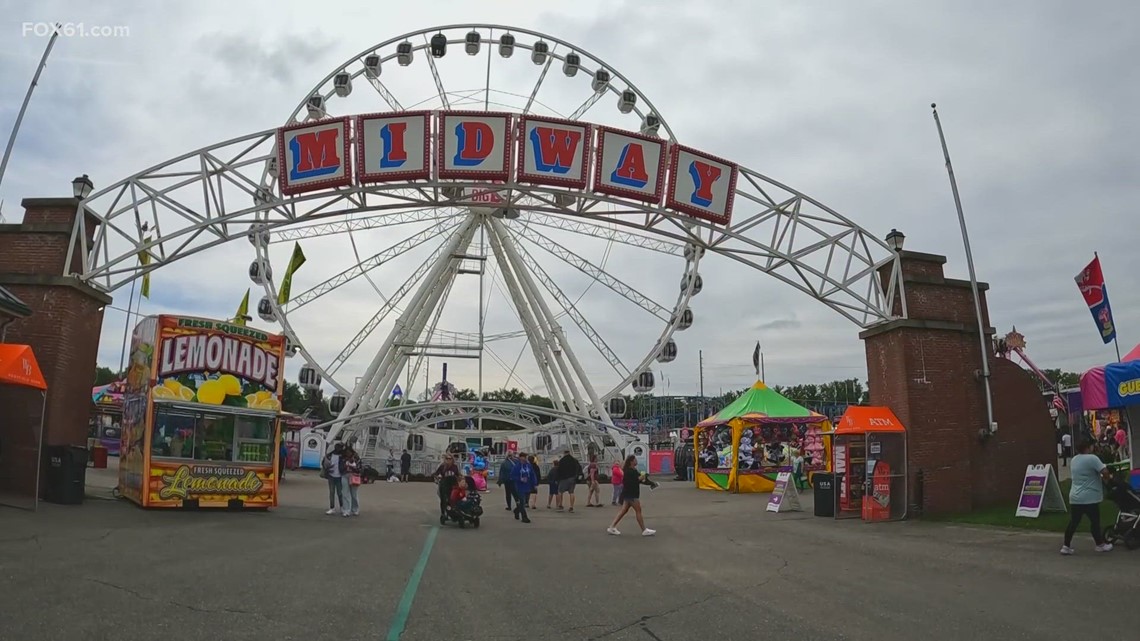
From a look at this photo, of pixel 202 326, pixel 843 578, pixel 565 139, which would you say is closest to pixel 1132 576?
pixel 843 578

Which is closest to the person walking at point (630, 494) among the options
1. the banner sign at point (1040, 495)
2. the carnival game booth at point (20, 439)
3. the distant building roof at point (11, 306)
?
the banner sign at point (1040, 495)

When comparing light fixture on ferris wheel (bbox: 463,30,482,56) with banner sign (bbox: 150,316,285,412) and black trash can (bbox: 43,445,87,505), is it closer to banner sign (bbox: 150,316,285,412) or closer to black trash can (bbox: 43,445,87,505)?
banner sign (bbox: 150,316,285,412)

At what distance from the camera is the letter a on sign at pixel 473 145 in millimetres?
15664

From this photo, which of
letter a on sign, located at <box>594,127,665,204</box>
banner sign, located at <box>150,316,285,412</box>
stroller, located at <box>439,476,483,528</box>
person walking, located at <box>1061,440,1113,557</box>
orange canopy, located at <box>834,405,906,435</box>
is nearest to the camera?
person walking, located at <box>1061,440,1113,557</box>

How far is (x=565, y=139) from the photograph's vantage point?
630 inches

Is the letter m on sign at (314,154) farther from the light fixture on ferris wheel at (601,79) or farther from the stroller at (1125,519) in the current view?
the stroller at (1125,519)

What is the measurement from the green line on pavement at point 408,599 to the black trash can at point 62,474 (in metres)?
7.31

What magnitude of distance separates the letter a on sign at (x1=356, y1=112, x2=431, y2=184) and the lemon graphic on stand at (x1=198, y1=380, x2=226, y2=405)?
4955 millimetres

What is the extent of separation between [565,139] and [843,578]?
1016 cm

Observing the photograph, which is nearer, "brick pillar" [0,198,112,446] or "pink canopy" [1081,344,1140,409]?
"pink canopy" [1081,344,1140,409]

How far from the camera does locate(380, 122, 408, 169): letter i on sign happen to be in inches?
614

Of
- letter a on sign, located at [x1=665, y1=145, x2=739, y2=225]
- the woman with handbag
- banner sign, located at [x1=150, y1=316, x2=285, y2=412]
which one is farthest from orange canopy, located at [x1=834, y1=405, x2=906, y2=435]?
banner sign, located at [x1=150, y1=316, x2=285, y2=412]

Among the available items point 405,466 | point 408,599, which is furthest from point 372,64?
point 408,599

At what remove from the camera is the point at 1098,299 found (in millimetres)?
18062
